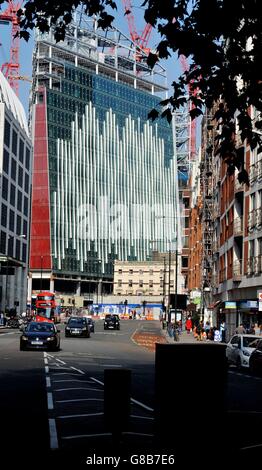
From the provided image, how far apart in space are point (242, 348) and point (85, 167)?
154113mm

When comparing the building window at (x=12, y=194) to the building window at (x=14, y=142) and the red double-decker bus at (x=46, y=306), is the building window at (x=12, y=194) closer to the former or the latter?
the building window at (x=14, y=142)

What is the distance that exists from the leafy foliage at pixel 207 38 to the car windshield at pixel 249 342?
68.8 ft

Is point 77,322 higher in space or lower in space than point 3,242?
lower

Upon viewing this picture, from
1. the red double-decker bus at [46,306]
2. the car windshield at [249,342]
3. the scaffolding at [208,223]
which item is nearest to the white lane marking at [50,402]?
the car windshield at [249,342]

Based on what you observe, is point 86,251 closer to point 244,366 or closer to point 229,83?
point 244,366

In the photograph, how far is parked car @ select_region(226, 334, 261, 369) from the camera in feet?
110

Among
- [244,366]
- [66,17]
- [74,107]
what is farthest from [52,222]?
[66,17]

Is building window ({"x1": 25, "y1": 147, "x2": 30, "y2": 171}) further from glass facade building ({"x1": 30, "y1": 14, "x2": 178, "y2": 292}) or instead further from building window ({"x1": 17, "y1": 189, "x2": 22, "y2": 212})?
glass facade building ({"x1": 30, "y1": 14, "x2": 178, "y2": 292})

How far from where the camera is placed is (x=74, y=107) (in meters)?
186

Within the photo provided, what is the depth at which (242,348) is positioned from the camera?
34.1m

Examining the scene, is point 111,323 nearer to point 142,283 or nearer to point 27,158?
point 27,158

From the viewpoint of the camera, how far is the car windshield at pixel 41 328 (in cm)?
4072

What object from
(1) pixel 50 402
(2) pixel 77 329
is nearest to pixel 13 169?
(2) pixel 77 329
